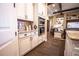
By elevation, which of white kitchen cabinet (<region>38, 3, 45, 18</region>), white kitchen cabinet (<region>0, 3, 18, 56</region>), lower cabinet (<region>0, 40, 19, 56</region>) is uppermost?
white kitchen cabinet (<region>38, 3, 45, 18</region>)

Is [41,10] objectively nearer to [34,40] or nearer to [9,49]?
[34,40]

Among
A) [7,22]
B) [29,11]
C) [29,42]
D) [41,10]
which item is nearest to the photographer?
[7,22]

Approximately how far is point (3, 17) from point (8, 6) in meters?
0.18

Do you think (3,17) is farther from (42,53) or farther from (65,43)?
(65,43)

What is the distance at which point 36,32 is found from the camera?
5.29 feet

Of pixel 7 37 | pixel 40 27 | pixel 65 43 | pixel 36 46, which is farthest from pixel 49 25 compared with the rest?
pixel 7 37

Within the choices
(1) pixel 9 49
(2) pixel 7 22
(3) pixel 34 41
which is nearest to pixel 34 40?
(3) pixel 34 41

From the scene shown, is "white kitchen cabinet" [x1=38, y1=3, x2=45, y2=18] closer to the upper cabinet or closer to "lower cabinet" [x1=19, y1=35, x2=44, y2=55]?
the upper cabinet

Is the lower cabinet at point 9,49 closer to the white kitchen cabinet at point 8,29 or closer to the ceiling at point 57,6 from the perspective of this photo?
the white kitchen cabinet at point 8,29

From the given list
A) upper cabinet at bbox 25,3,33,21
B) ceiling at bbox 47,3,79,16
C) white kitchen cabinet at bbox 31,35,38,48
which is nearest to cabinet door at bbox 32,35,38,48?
white kitchen cabinet at bbox 31,35,38,48

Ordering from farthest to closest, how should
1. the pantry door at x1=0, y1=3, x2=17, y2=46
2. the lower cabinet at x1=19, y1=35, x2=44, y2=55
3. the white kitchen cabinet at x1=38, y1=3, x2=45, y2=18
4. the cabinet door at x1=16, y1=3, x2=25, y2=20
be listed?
the lower cabinet at x1=19, y1=35, x2=44, y2=55
the cabinet door at x1=16, y1=3, x2=25, y2=20
the white kitchen cabinet at x1=38, y1=3, x2=45, y2=18
the pantry door at x1=0, y1=3, x2=17, y2=46

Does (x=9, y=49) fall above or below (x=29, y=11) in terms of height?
below

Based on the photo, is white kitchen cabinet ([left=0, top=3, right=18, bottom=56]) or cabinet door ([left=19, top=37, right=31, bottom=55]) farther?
cabinet door ([left=19, top=37, right=31, bottom=55])

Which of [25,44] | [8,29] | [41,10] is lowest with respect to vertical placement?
[25,44]
